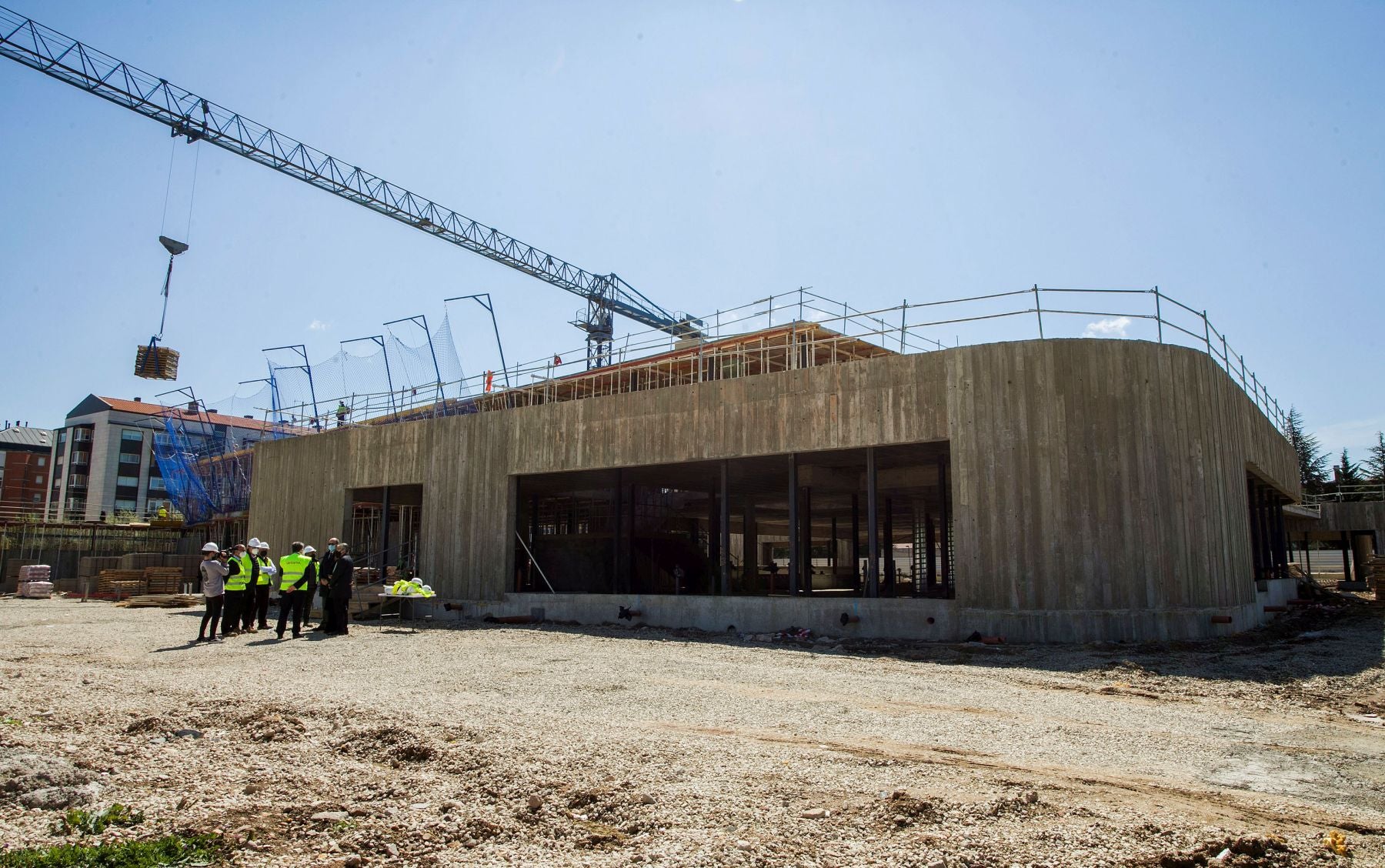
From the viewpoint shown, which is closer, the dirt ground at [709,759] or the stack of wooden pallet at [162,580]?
the dirt ground at [709,759]

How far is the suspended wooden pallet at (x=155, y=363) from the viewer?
3098 cm

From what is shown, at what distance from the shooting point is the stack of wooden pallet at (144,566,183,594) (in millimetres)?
32372

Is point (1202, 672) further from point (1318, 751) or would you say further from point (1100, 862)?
point (1100, 862)

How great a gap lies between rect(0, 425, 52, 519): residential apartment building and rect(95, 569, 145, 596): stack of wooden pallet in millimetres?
74245

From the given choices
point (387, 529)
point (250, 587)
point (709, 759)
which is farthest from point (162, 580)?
point (709, 759)

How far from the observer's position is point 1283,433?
29938 mm

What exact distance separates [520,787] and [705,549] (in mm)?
29327

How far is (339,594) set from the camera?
17422 mm

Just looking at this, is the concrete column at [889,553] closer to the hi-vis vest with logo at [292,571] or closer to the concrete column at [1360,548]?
the hi-vis vest with logo at [292,571]

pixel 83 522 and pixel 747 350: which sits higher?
pixel 747 350

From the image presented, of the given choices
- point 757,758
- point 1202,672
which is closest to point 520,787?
point 757,758

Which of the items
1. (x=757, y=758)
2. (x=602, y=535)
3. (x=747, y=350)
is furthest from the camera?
(x=602, y=535)

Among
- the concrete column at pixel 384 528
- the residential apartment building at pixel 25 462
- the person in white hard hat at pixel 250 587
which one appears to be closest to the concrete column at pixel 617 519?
the concrete column at pixel 384 528

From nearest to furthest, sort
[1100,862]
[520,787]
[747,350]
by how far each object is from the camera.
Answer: [1100,862] < [520,787] < [747,350]
